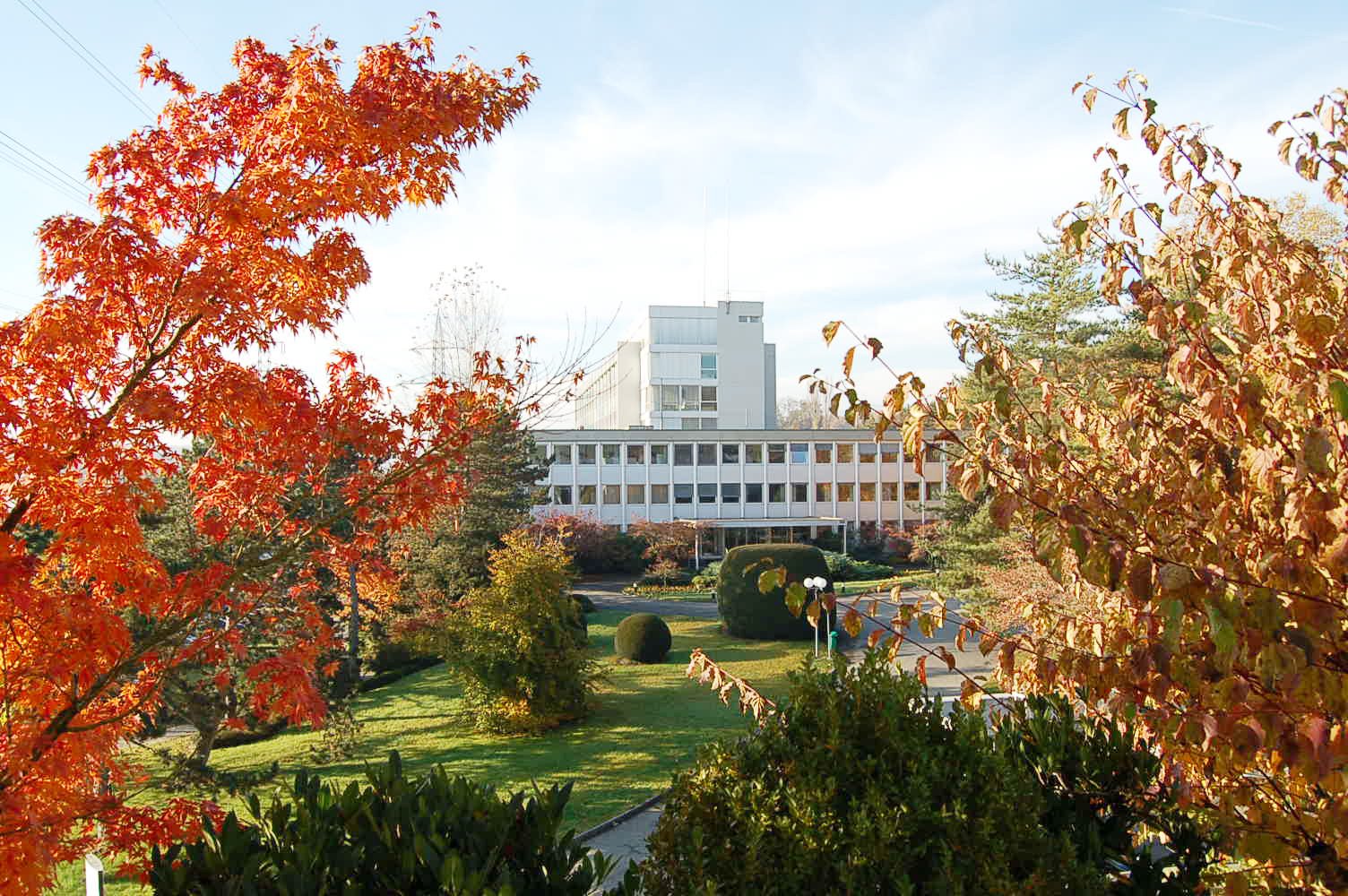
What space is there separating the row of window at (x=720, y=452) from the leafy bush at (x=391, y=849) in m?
44.6

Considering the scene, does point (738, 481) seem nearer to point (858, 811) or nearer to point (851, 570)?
point (851, 570)

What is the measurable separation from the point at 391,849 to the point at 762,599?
20.9 meters

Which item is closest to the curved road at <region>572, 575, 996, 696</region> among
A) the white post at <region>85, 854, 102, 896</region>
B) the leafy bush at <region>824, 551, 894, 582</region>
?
the leafy bush at <region>824, 551, 894, 582</region>

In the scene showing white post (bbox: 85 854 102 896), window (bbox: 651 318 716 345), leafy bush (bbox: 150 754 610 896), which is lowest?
white post (bbox: 85 854 102 896)

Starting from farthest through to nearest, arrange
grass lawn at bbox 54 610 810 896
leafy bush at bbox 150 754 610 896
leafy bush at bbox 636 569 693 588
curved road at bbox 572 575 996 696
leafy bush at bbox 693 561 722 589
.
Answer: leafy bush at bbox 636 569 693 588
leafy bush at bbox 693 561 722 589
curved road at bbox 572 575 996 696
grass lawn at bbox 54 610 810 896
leafy bush at bbox 150 754 610 896

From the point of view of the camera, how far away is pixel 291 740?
1612cm

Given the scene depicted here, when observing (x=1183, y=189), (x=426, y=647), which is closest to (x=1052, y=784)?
(x=1183, y=189)

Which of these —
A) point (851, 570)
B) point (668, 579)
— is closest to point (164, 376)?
point (668, 579)

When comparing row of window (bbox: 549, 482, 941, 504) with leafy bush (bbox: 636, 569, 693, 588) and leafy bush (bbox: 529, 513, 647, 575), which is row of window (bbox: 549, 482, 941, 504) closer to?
leafy bush (bbox: 529, 513, 647, 575)

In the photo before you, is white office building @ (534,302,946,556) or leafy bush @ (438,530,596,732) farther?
white office building @ (534,302,946,556)

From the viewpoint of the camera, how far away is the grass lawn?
1182 centimetres

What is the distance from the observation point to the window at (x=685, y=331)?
185ft

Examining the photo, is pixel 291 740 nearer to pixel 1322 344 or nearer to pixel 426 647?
pixel 426 647

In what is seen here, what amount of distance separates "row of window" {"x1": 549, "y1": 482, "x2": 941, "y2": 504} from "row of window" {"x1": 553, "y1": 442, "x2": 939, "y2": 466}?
134cm
